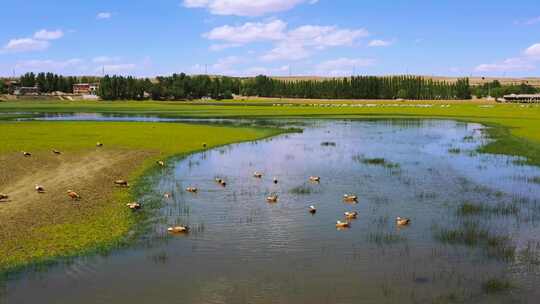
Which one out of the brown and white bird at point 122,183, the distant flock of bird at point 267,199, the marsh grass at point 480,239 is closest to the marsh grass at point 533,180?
the distant flock of bird at point 267,199

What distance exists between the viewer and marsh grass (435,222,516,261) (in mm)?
16750

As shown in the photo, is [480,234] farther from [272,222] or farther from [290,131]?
[290,131]

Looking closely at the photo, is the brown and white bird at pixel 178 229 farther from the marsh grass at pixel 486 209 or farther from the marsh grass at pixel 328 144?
the marsh grass at pixel 328 144

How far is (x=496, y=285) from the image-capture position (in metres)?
13.9

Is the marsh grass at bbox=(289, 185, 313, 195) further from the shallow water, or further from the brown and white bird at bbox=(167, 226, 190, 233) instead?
the brown and white bird at bbox=(167, 226, 190, 233)

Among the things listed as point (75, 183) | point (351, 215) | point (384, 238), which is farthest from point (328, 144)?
point (384, 238)

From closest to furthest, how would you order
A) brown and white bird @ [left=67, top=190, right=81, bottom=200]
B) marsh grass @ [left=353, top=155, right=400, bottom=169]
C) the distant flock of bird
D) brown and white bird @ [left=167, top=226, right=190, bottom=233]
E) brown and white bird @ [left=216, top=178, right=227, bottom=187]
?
brown and white bird @ [left=167, top=226, right=190, bottom=233] → the distant flock of bird → brown and white bird @ [left=67, top=190, right=81, bottom=200] → brown and white bird @ [left=216, top=178, right=227, bottom=187] → marsh grass @ [left=353, top=155, right=400, bottom=169]

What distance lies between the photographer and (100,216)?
20.9 metres

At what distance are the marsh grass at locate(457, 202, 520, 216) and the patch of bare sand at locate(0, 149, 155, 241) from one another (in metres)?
14.3

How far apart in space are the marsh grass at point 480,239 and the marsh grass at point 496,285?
2071 millimetres

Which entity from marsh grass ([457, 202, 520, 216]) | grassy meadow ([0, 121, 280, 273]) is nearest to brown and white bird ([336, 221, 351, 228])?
marsh grass ([457, 202, 520, 216])

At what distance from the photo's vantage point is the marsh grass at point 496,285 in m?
13.6

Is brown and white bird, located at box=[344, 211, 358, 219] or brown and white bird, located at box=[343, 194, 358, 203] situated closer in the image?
brown and white bird, located at box=[344, 211, 358, 219]

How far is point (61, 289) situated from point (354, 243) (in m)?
8.64
